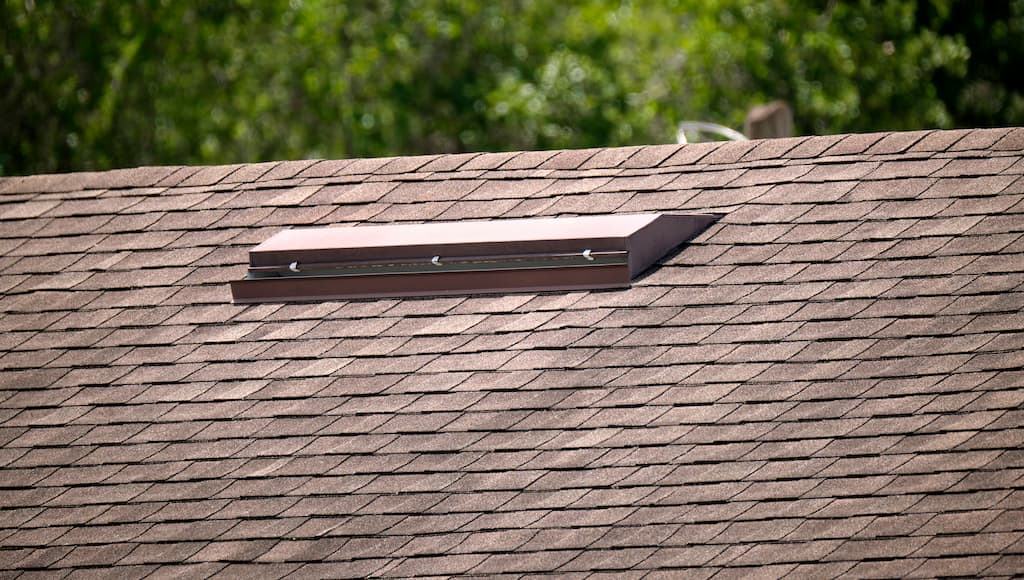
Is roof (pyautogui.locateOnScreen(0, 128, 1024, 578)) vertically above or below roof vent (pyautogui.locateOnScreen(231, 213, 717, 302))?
below

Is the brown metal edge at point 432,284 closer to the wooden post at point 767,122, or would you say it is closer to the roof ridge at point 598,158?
the roof ridge at point 598,158

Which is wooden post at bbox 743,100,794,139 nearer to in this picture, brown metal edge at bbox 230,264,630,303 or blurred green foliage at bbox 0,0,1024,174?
brown metal edge at bbox 230,264,630,303

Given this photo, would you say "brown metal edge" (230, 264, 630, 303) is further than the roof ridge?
No

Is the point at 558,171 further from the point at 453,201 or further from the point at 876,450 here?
the point at 876,450

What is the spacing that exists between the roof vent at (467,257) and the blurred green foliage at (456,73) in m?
15.9

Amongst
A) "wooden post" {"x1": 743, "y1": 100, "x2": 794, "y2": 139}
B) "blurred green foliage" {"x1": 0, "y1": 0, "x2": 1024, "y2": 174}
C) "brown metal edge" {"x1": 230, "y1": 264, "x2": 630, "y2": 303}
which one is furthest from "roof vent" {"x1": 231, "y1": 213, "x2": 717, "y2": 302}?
"blurred green foliage" {"x1": 0, "y1": 0, "x2": 1024, "y2": 174}

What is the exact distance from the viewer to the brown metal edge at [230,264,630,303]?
21.4ft

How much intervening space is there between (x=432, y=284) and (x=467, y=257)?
25 centimetres

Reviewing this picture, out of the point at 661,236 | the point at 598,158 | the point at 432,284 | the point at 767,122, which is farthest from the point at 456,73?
the point at 661,236

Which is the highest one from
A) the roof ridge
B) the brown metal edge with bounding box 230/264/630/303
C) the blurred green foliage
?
the roof ridge

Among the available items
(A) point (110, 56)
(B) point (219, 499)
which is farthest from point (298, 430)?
(A) point (110, 56)

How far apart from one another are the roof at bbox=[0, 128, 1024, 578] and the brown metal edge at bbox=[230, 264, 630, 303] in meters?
0.07

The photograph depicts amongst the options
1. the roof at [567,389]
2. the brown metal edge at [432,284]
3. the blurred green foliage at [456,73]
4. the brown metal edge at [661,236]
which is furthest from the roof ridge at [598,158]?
the blurred green foliage at [456,73]

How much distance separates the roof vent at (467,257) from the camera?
646cm
